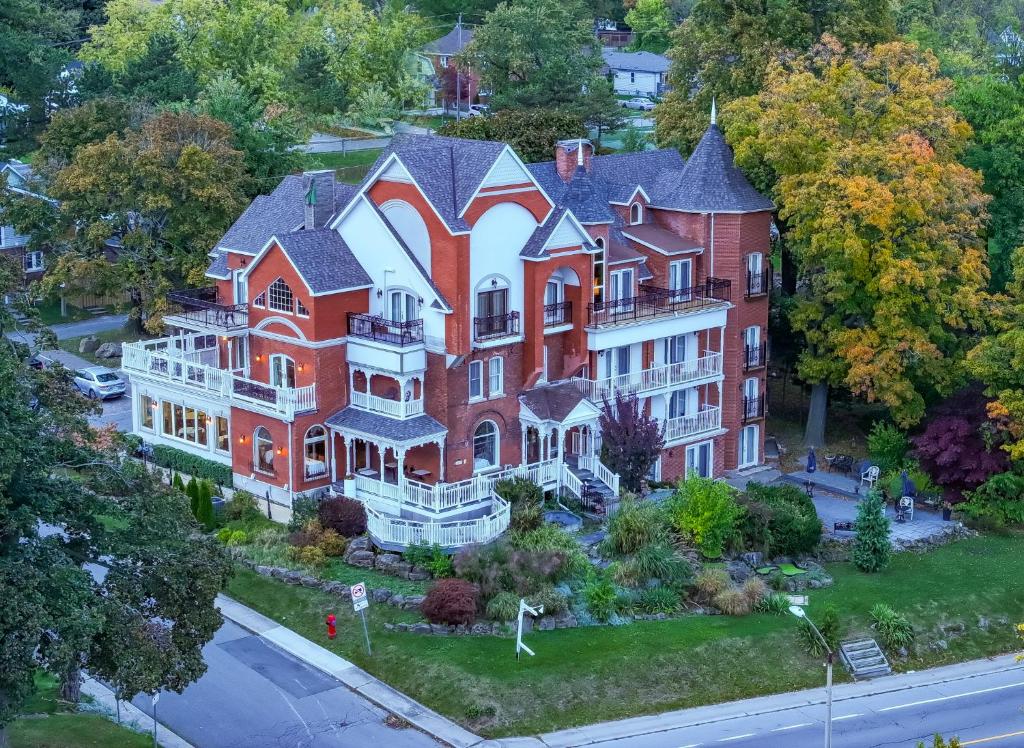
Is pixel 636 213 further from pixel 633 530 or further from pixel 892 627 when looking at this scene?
pixel 892 627

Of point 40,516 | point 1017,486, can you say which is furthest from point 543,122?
point 40,516

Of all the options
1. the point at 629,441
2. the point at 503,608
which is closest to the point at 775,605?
the point at 503,608

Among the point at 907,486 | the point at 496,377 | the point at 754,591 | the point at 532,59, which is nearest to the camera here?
the point at 754,591

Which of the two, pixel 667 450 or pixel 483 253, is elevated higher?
pixel 483 253

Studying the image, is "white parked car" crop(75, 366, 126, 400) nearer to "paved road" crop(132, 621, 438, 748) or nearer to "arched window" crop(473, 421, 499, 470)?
"arched window" crop(473, 421, 499, 470)

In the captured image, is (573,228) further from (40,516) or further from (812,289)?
(40,516)
